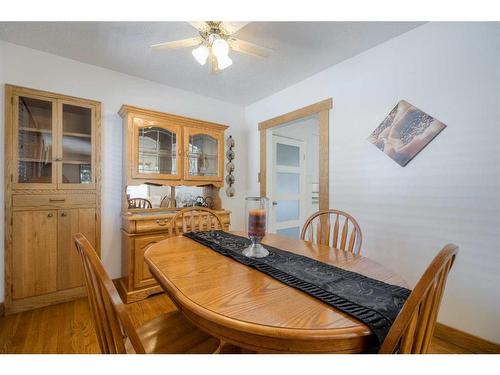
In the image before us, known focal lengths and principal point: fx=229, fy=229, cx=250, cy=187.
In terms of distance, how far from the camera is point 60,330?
169cm

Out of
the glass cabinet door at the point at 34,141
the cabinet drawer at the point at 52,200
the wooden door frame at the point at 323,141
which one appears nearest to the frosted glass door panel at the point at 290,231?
the wooden door frame at the point at 323,141

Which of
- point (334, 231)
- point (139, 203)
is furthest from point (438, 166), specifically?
point (139, 203)

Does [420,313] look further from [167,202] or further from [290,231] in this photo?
[290,231]

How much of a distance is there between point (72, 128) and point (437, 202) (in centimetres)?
320

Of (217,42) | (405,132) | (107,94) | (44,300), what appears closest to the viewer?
(217,42)

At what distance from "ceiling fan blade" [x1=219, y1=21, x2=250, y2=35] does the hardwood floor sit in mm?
2232

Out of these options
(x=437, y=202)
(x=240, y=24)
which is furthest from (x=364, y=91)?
(x=240, y=24)

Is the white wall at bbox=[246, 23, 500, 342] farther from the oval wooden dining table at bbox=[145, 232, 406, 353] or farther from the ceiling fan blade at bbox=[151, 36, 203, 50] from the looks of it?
the ceiling fan blade at bbox=[151, 36, 203, 50]

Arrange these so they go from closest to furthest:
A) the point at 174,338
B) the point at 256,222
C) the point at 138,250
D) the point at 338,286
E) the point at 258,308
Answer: the point at 258,308
the point at 338,286
the point at 174,338
the point at 256,222
the point at 138,250

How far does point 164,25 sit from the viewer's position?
1.74 metres

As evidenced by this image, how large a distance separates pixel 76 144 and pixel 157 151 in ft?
2.39

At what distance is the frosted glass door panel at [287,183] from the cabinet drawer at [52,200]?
2308 millimetres

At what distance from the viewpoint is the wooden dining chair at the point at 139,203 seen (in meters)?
2.51
